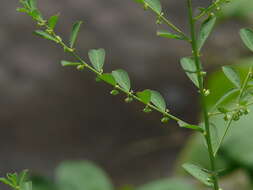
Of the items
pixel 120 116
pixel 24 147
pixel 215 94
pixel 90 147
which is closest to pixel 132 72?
pixel 120 116

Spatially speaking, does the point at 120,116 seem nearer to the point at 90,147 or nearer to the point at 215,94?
the point at 90,147

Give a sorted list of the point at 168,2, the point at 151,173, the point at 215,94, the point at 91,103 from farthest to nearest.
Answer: the point at 168,2, the point at 91,103, the point at 151,173, the point at 215,94

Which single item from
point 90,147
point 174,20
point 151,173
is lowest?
point 151,173

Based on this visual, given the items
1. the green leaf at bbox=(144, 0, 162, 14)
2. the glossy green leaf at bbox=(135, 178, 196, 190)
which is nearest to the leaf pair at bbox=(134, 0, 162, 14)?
the green leaf at bbox=(144, 0, 162, 14)

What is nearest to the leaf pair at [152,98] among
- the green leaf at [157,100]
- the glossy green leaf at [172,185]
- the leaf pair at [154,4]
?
the green leaf at [157,100]

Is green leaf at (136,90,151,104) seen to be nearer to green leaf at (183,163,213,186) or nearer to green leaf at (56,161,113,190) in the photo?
green leaf at (183,163,213,186)

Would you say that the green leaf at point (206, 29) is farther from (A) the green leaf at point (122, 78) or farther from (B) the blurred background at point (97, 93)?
(B) the blurred background at point (97, 93)
